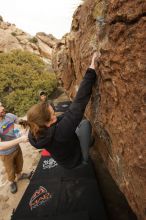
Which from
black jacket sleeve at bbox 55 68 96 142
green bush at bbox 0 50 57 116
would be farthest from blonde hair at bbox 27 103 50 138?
green bush at bbox 0 50 57 116

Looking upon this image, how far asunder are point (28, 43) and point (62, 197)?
38708mm

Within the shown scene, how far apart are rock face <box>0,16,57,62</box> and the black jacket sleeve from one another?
31.4 m

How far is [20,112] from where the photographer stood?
13.8m

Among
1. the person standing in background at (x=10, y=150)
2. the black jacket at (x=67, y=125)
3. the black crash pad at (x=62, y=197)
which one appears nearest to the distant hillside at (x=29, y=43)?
the person standing in background at (x=10, y=150)

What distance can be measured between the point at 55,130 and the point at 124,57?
126cm

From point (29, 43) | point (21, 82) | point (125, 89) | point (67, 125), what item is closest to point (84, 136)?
point (67, 125)

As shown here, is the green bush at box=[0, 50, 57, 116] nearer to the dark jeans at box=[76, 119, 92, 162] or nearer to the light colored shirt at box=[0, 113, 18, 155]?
the light colored shirt at box=[0, 113, 18, 155]

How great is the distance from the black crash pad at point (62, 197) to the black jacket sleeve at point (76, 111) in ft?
5.87

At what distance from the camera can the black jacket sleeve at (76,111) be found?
231 centimetres

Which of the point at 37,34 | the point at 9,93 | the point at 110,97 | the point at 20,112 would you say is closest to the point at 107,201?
the point at 110,97

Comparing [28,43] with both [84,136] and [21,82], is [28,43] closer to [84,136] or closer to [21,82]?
[21,82]

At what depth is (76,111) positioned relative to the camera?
7.54 ft

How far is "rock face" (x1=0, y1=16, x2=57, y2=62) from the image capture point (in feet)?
104

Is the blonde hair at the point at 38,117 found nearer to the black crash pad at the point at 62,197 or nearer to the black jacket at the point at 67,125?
the black jacket at the point at 67,125
